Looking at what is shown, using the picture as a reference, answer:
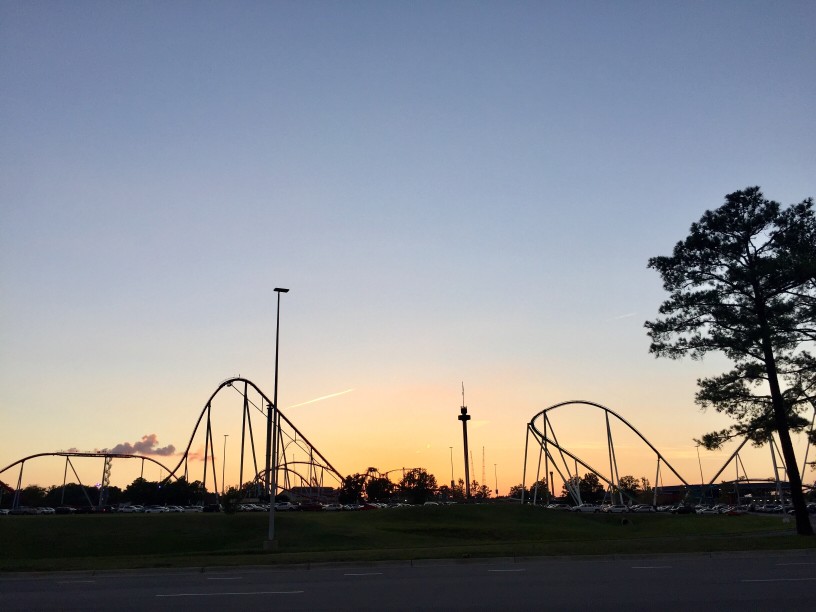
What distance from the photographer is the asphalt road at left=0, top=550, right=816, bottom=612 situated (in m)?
12.7

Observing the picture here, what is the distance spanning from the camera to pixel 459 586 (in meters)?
15.6

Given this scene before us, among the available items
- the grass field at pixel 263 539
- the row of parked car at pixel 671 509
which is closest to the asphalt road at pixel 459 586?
the grass field at pixel 263 539

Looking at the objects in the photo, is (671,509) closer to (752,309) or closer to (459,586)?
(752,309)

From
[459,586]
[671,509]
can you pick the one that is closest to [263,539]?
[459,586]

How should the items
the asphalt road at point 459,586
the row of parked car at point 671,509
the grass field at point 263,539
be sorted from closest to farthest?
the asphalt road at point 459,586 < the grass field at point 263,539 < the row of parked car at point 671,509

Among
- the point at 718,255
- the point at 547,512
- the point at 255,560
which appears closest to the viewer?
the point at 255,560

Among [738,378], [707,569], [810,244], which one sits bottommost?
[707,569]

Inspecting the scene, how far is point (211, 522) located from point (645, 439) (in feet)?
223

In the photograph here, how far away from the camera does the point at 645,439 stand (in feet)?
319

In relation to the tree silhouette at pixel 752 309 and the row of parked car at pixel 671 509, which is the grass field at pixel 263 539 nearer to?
the tree silhouette at pixel 752 309

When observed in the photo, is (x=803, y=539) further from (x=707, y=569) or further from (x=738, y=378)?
(x=707, y=569)

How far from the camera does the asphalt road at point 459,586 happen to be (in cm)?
1271

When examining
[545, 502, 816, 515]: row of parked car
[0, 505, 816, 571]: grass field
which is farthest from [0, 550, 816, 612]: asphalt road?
[545, 502, 816, 515]: row of parked car

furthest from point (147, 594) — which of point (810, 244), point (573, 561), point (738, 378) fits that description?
point (810, 244)
